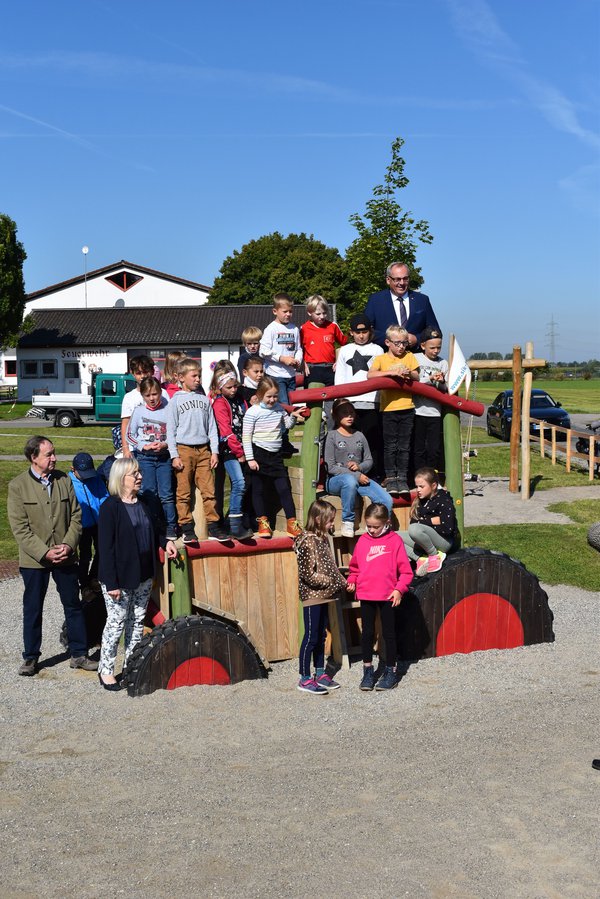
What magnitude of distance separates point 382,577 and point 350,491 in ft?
3.34

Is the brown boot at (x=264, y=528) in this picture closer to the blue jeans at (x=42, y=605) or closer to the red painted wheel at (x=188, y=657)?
the red painted wheel at (x=188, y=657)

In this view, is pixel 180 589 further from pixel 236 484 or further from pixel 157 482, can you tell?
pixel 236 484

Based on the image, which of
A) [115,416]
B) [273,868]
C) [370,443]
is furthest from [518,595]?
[115,416]

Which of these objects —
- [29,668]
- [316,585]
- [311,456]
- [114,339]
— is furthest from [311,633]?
[114,339]

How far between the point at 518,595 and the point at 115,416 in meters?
33.3

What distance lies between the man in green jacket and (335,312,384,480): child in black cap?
2.97m

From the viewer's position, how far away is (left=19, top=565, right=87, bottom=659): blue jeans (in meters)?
8.66

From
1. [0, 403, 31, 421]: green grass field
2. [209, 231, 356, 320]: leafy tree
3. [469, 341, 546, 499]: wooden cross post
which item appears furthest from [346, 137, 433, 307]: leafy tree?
[209, 231, 356, 320]: leafy tree

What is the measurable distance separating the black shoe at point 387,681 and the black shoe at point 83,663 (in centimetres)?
266

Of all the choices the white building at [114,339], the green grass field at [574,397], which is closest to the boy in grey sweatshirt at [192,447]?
the white building at [114,339]

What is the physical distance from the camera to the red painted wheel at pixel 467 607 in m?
8.84

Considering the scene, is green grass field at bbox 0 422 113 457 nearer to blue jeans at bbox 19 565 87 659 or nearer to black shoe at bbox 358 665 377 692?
blue jeans at bbox 19 565 87 659

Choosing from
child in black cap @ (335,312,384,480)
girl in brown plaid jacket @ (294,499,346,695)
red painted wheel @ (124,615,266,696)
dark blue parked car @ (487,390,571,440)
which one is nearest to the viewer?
red painted wheel @ (124,615,266,696)

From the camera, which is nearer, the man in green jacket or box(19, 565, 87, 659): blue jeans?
the man in green jacket
